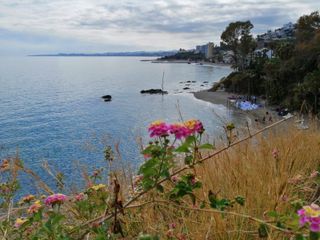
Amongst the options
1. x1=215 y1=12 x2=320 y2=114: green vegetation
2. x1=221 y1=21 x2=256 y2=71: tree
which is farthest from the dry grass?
x1=221 y1=21 x2=256 y2=71: tree

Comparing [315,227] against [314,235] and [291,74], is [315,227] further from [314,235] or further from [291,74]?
[291,74]

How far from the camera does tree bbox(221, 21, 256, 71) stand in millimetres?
62562

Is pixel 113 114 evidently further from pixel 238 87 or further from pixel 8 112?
pixel 238 87

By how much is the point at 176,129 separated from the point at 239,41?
6609 cm

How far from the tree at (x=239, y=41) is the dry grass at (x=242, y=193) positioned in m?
58.9

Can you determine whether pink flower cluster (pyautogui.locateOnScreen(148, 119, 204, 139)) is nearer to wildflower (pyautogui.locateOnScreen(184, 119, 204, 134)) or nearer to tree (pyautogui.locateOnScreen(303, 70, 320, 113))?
wildflower (pyautogui.locateOnScreen(184, 119, 204, 134))

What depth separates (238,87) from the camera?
175 ft

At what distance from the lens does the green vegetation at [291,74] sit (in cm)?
3391

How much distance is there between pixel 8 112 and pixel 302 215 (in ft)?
142

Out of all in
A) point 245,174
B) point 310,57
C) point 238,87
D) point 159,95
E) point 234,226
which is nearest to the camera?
point 234,226

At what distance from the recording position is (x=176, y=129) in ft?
4.29

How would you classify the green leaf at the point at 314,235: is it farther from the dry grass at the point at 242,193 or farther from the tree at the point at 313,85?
the tree at the point at 313,85

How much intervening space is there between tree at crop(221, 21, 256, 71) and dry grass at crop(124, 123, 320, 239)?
58928 millimetres

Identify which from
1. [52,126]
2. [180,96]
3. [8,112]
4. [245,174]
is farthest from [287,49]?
[245,174]
